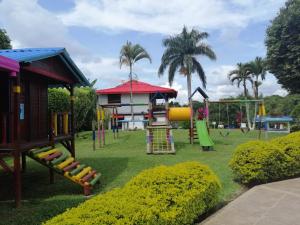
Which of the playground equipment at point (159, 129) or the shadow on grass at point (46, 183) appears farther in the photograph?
the playground equipment at point (159, 129)

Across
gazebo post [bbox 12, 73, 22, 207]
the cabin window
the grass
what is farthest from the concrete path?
the cabin window

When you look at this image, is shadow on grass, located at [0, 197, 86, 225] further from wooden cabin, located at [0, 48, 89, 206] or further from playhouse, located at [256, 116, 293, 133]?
playhouse, located at [256, 116, 293, 133]

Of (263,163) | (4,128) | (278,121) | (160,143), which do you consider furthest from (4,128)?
(278,121)

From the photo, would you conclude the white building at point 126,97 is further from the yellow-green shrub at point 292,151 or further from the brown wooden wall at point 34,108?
the yellow-green shrub at point 292,151

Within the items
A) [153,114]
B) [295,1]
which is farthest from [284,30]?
[153,114]

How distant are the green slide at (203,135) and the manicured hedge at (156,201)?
10488 millimetres

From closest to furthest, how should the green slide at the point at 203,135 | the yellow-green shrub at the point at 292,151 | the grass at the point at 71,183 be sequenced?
the grass at the point at 71,183
the yellow-green shrub at the point at 292,151
the green slide at the point at 203,135

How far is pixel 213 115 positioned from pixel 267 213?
46.8 m

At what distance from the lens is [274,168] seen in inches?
381

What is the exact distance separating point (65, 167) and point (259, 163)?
4850mm

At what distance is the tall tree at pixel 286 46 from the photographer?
22219 mm

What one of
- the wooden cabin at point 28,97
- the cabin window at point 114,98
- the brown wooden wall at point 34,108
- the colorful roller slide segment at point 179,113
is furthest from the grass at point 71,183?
the cabin window at point 114,98

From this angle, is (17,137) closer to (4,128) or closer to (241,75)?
(4,128)

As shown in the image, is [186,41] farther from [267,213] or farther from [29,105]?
[267,213]
